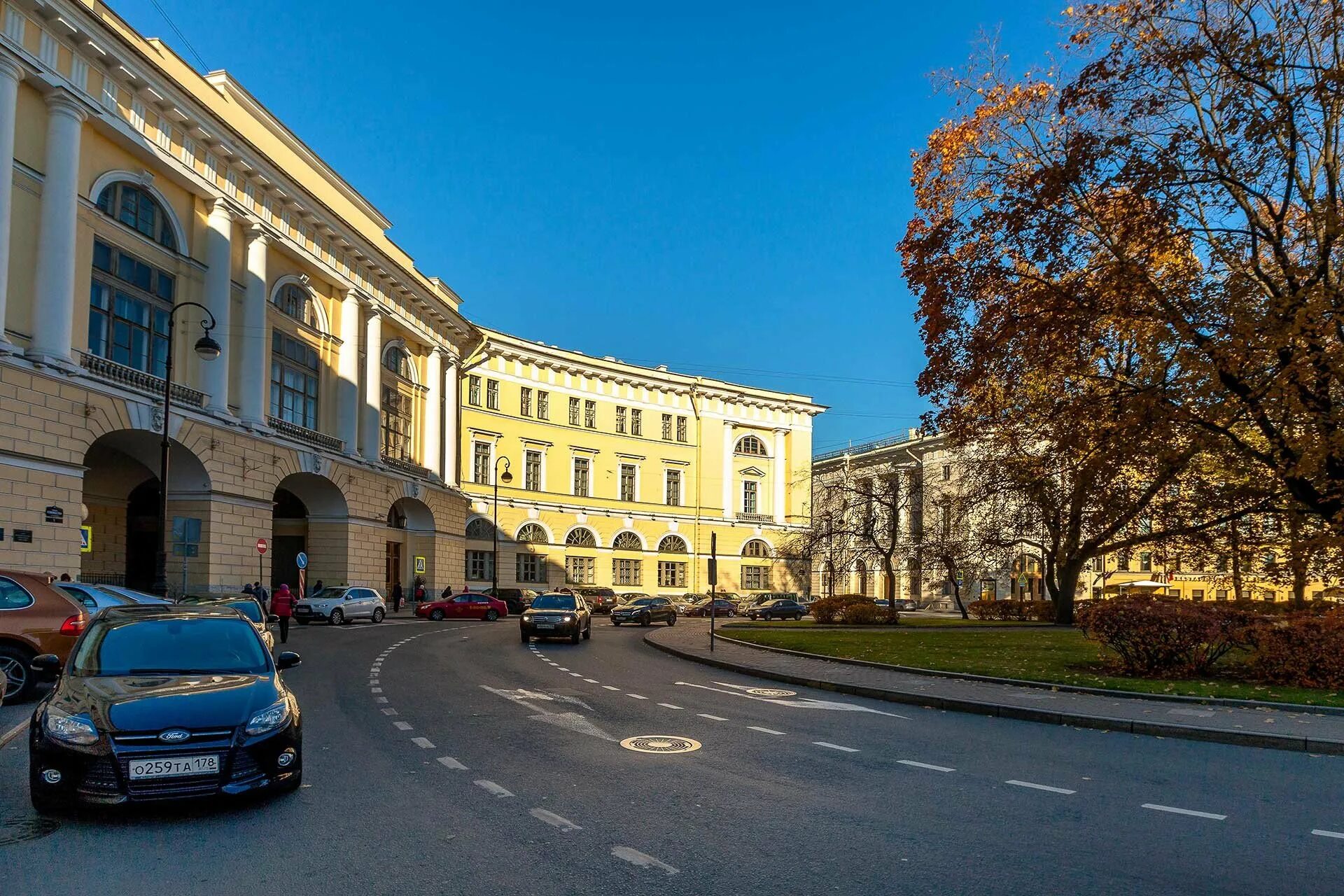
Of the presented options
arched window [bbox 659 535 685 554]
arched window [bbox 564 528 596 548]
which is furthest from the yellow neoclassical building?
arched window [bbox 659 535 685 554]

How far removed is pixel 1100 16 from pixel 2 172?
2786cm

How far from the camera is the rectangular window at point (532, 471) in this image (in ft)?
222

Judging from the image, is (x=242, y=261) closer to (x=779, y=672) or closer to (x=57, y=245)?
(x=57, y=245)

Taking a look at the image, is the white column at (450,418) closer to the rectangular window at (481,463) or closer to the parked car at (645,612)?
the rectangular window at (481,463)

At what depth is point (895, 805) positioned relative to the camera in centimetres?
769

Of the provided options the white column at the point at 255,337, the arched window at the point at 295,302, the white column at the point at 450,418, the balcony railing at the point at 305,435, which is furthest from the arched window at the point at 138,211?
the white column at the point at 450,418

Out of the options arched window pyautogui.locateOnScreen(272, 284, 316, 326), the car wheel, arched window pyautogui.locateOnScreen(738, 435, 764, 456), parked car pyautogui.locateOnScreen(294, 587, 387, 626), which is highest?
arched window pyautogui.locateOnScreen(272, 284, 316, 326)

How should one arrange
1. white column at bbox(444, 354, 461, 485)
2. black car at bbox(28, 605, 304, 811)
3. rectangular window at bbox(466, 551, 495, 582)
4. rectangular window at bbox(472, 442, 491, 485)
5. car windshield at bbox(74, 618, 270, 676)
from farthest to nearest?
rectangular window at bbox(472, 442, 491, 485) < rectangular window at bbox(466, 551, 495, 582) < white column at bbox(444, 354, 461, 485) < car windshield at bbox(74, 618, 270, 676) < black car at bbox(28, 605, 304, 811)

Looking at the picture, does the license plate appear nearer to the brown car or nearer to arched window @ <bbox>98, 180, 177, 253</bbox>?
the brown car

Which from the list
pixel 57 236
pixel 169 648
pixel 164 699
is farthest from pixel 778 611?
pixel 164 699

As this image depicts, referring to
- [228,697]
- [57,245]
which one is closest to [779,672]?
[228,697]

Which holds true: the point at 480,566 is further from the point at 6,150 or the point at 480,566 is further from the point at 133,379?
the point at 6,150

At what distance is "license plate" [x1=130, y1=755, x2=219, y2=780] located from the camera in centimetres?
654

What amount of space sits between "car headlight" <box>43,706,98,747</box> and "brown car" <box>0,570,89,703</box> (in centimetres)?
620
